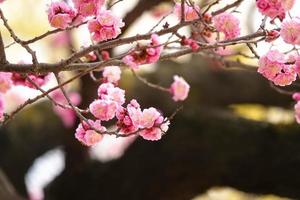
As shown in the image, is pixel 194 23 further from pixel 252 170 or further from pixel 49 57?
pixel 49 57

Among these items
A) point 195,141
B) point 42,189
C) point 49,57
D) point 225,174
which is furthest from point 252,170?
point 49,57

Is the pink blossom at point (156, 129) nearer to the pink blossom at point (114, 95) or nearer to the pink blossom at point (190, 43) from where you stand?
the pink blossom at point (114, 95)

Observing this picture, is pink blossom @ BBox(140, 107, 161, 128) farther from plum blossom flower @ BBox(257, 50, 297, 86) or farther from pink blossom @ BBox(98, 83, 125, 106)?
plum blossom flower @ BBox(257, 50, 297, 86)

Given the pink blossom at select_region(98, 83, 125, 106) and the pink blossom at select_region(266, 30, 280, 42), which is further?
the pink blossom at select_region(98, 83, 125, 106)

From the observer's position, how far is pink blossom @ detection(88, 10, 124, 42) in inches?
79.4

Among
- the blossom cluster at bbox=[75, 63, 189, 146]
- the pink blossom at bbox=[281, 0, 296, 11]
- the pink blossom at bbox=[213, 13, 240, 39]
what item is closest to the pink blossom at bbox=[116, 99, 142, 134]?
the blossom cluster at bbox=[75, 63, 189, 146]

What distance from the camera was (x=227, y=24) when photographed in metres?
2.15

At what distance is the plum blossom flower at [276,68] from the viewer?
2.00 m

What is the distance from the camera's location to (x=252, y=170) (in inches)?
143

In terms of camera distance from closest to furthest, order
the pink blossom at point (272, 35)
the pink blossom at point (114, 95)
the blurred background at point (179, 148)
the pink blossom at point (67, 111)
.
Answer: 1. the pink blossom at point (272, 35)
2. the pink blossom at point (114, 95)
3. the blurred background at point (179, 148)
4. the pink blossom at point (67, 111)

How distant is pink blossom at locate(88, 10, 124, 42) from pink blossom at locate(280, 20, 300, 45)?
505 mm

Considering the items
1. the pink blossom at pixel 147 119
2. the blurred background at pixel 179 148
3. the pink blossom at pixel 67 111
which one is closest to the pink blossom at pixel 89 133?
the pink blossom at pixel 147 119

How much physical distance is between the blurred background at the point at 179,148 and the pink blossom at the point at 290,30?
1.42 meters

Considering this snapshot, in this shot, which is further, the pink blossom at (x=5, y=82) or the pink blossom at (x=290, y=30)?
the pink blossom at (x=5, y=82)
